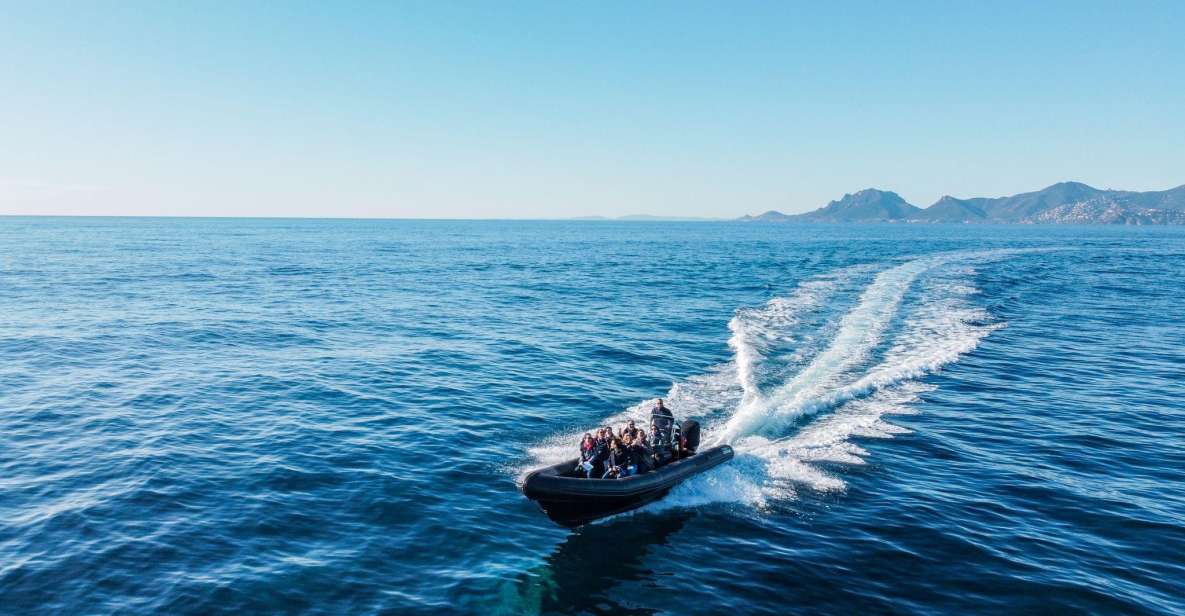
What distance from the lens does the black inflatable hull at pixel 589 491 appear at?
632 inches

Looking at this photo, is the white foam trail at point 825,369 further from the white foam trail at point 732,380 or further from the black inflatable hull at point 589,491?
the black inflatable hull at point 589,491

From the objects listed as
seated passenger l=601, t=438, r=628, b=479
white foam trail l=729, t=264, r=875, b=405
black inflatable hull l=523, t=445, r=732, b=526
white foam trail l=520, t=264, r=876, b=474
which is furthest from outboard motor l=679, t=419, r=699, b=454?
white foam trail l=729, t=264, r=875, b=405

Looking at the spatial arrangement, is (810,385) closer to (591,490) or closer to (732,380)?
(732,380)

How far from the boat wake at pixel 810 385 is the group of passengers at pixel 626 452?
3.38 ft

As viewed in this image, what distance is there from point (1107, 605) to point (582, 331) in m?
29.9

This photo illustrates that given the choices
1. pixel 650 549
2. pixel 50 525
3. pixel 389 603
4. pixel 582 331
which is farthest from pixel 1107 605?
pixel 582 331

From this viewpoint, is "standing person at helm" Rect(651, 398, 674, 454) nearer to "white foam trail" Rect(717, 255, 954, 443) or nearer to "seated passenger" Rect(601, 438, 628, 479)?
"seated passenger" Rect(601, 438, 628, 479)

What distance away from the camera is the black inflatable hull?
16.0 meters

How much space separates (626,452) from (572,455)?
295cm

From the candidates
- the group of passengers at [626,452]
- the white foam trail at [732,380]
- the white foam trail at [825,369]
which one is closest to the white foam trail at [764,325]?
the white foam trail at [732,380]

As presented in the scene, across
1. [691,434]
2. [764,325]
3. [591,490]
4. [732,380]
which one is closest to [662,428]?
[691,434]

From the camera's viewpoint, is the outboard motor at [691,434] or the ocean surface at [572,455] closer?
the ocean surface at [572,455]

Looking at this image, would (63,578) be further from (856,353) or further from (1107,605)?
(856,353)

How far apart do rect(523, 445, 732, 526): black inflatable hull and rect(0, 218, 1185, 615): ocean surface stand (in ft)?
1.43
